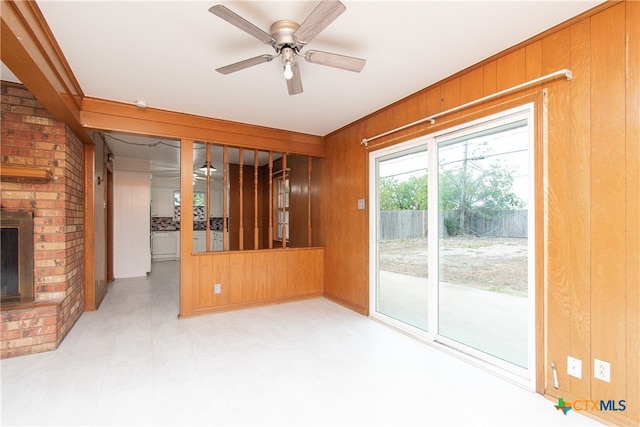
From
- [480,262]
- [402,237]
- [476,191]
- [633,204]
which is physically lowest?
[480,262]

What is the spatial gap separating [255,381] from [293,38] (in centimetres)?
236

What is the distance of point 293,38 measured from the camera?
1889mm

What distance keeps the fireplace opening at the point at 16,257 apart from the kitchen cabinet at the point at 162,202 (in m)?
6.06

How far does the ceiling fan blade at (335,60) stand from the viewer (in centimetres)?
199

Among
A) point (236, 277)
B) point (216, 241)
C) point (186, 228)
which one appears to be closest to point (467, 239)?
point (236, 277)

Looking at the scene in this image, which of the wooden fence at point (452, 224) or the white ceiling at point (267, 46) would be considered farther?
the wooden fence at point (452, 224)

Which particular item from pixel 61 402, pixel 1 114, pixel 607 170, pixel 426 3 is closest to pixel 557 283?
pixel 607 170

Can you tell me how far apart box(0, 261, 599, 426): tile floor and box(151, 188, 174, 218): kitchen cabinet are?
5.66 meters

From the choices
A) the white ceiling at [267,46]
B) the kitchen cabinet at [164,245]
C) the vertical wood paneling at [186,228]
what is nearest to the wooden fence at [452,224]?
the white ceiling at [267,46]

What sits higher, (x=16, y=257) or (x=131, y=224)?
(x=131, y=224)

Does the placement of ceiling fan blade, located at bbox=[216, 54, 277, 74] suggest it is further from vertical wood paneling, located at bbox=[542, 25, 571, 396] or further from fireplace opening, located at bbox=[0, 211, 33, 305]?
fireplace opening, located at bbox=[0, 211, 33, 305]

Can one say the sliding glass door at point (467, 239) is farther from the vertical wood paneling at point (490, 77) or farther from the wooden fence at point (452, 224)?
the vertical wood paneling at point (490, 77)

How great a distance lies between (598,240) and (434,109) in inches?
65.2

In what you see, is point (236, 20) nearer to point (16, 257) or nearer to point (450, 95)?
point (450, 95)
